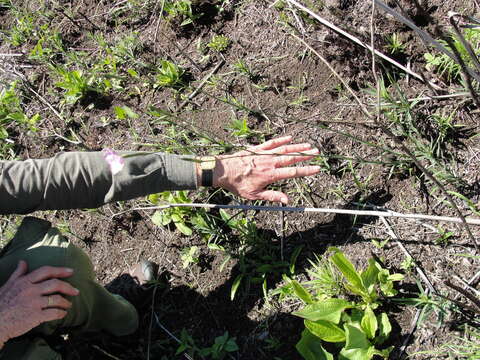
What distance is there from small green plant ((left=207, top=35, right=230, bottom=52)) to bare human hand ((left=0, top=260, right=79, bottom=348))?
1.47 m

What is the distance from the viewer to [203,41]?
290cm

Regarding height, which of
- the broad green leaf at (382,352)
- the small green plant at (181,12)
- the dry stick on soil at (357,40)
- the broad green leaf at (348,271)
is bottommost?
the broad green leaf at (382,352)

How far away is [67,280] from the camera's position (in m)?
1.96

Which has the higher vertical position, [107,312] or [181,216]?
[181,216]

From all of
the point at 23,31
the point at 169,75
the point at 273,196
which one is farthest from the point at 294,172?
the point at 23,31

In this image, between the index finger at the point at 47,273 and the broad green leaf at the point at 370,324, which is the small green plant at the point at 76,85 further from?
the broad green leaf at the point at 370,324

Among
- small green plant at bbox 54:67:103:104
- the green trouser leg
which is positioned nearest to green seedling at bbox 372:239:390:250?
the green trouser leg

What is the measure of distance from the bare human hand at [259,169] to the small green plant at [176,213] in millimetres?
340

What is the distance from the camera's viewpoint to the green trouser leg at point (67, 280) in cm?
190

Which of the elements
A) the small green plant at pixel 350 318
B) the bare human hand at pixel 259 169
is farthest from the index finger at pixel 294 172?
the small green plant at pixel 350 318

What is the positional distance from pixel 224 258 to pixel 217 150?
0.52 metres

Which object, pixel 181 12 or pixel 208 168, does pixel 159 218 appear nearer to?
pixel 208 168

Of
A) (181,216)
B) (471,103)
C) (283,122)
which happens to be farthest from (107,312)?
(471,103)

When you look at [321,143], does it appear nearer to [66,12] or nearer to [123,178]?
[123,178]
